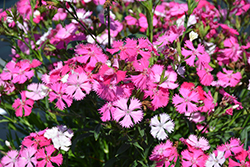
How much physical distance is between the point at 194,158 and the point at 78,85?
0.58 metres

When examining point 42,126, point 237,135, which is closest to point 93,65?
point 42,126

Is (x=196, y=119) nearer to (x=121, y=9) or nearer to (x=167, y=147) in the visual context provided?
(x=167, y=147)

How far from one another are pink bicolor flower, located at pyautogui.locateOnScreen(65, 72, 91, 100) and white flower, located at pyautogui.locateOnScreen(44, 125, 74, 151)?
287 millimetres

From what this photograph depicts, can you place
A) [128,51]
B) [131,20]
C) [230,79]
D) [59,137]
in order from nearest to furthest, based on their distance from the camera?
[128,51], [59,137], [230,79], [131,20]

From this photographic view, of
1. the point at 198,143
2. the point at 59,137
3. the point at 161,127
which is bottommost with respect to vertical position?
the point at 198,143

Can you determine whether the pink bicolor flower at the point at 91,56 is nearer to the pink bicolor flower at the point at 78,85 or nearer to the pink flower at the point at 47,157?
the pink bicolor flower at the point at 78,85

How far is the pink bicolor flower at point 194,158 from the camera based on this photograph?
92cm

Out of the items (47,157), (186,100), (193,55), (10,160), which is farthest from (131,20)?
(10,160)

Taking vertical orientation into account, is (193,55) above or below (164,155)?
above

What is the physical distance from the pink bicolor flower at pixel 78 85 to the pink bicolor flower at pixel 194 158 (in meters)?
0.51

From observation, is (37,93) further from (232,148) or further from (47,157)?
(232,148)

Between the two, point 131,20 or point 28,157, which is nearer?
point 28,157

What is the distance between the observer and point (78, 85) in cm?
79

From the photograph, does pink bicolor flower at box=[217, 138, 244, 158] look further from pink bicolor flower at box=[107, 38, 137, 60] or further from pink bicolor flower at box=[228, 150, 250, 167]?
pink bicolor flower at box=[107, 38, 137, 60]
